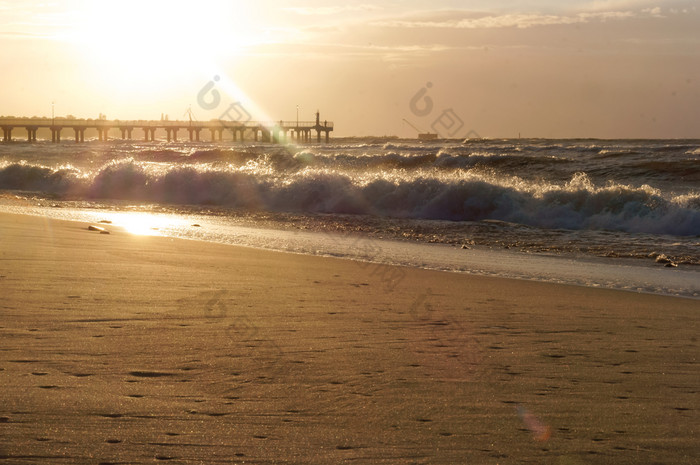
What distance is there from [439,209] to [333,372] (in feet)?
53.2

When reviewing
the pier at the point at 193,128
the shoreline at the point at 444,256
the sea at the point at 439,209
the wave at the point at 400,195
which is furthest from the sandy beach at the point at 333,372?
the pier at the point at 193,128

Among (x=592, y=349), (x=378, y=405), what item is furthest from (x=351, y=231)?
(x=378, y=405)

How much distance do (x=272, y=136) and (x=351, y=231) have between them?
9076 centimetres

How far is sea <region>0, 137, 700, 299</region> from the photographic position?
36.3 ft

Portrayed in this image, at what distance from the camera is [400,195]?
21641 millimetres

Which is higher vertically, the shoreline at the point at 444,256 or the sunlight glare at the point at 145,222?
the sunlight glare at the point at 145,222

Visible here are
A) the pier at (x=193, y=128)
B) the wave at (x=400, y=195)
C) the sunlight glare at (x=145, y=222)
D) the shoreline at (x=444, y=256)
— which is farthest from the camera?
the pier at (x=193, y=128)

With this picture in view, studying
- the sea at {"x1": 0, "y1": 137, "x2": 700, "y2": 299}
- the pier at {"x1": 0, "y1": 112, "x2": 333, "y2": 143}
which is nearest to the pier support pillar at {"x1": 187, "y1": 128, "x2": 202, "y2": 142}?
the pier at {"x1": 0, "y1": 112, "x2": 333, "y2": 143}

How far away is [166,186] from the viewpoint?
26.3m

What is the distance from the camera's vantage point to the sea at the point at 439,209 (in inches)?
435

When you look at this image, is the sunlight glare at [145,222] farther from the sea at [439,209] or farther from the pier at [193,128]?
the pier at [193,128]

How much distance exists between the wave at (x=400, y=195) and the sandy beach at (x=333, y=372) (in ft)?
32.2

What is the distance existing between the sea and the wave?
0.04 metres

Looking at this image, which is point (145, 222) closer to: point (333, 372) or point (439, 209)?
point (439, 209)
